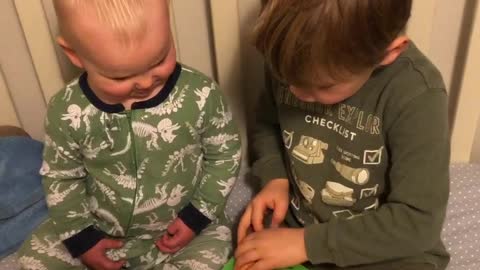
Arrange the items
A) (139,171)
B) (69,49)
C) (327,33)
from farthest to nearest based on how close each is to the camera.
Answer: (139,171) < (69,49) < (327,33)

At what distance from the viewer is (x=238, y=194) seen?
1.14 m

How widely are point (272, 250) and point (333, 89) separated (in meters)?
0.25

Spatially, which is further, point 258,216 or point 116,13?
point 258,216

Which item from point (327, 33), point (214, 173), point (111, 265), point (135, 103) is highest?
point (327, 33)

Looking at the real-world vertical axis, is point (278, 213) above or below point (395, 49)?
below

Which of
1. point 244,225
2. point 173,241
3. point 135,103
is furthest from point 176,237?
point 135,103

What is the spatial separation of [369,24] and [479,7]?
347 mm

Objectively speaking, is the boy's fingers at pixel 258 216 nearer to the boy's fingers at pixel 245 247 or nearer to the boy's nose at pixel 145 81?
the boy's fingers at pixel 245 247

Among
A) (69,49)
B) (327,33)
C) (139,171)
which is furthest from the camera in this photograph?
(139,171)

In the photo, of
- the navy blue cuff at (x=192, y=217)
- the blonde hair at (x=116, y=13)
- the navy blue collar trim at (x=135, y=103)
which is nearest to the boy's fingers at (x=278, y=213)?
the navy blue cuff at (x=192, y=217)

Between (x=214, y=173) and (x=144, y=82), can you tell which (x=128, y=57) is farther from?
(x=214, y=173)

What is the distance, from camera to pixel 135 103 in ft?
2.82

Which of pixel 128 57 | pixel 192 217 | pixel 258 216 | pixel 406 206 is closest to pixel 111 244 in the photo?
pixel 192 217

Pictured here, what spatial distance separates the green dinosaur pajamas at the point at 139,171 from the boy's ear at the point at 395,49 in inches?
10.5
